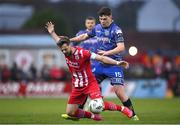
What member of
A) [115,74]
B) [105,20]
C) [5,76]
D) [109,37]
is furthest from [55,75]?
[105,20]

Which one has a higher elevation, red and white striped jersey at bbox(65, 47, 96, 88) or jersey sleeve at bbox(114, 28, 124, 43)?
jersey sleeve at bbox(114, 28, 124, 43)

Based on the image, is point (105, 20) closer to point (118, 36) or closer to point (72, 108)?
point (118, 36)

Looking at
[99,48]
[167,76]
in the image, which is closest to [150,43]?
[167,76]

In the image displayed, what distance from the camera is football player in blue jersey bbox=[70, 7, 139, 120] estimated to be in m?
18.1

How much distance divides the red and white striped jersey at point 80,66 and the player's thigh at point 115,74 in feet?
4.88

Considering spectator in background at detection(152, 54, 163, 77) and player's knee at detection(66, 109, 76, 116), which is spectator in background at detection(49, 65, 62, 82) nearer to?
spectator in background at detection(152, 54, 163, 77)

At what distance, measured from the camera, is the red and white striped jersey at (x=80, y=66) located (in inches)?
658

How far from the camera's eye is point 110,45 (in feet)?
60.4

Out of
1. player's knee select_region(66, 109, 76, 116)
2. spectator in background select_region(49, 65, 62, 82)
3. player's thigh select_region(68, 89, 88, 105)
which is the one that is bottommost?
player's knee select_region(66, 109, 76, 116)

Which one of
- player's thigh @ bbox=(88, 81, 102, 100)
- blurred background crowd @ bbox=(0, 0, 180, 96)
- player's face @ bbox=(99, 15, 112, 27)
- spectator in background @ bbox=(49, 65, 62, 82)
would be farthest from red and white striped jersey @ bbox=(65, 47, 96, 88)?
spectator in background @ bbox=(49, 65, 62, 82)

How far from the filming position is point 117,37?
1811cm

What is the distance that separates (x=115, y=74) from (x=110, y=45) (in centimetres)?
74

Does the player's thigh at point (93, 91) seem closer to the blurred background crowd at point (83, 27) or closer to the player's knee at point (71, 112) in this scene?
the player's knee at point (71, 112)

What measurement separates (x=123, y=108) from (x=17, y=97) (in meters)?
19.4
